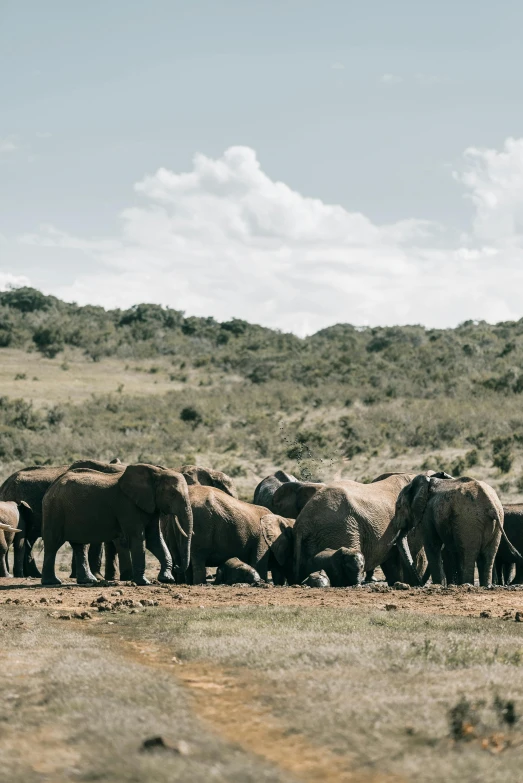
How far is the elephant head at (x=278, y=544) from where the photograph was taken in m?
19.7

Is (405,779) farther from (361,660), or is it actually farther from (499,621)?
(499,621)

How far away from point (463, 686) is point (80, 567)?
12.3m

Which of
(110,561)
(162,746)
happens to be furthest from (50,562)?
(162,746)

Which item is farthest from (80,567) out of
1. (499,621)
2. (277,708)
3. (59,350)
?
(59,350)

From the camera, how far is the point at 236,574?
18.8 m

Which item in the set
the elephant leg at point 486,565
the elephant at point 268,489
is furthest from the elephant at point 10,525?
the elephant leg at point 486,565

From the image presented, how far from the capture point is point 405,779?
6.36m

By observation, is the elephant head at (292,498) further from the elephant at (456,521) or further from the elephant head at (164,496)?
the elephant head at (164,496)

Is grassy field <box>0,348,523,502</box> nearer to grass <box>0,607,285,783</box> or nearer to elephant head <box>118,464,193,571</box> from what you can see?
elephant head <box>118,464,193,571</box>

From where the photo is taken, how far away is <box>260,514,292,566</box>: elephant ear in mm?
19734

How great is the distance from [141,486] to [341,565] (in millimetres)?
3660

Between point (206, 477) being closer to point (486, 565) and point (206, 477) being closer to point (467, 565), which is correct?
point (467, 565)

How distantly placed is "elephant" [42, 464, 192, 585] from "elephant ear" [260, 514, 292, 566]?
190cm

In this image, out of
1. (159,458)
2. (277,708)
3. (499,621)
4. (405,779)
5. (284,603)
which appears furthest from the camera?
(159,458)
